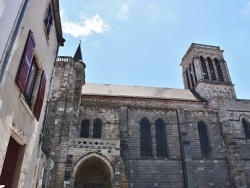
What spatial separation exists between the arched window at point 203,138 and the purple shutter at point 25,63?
1669 cm

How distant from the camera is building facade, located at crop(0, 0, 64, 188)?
4.52 meters

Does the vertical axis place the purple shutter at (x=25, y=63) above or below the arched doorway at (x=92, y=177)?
above

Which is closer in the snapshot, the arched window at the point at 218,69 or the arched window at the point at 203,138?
the arched window at the point at 203,138

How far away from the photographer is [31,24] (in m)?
5.73

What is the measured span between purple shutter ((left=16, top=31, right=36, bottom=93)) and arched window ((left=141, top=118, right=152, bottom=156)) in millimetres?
13730

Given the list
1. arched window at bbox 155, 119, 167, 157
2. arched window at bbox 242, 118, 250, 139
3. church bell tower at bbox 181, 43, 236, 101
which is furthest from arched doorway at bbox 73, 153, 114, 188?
church bell tower at bbox 181, 43, 236, 101

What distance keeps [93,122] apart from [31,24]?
12865 millimetres

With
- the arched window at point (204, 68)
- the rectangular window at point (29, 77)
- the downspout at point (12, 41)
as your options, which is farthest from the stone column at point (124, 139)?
the downspout at point (12, 41)

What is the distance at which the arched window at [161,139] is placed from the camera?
17969mm

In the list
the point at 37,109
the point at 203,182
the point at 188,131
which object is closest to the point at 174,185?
the point at 203,182

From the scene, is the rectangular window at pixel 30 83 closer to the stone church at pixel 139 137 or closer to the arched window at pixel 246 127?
the stone church at pixel 139 137

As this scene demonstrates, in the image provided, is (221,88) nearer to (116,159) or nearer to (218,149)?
(218,149)

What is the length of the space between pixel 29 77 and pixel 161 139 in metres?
14.4

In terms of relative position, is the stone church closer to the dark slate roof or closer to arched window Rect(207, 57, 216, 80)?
the dark slate roof
